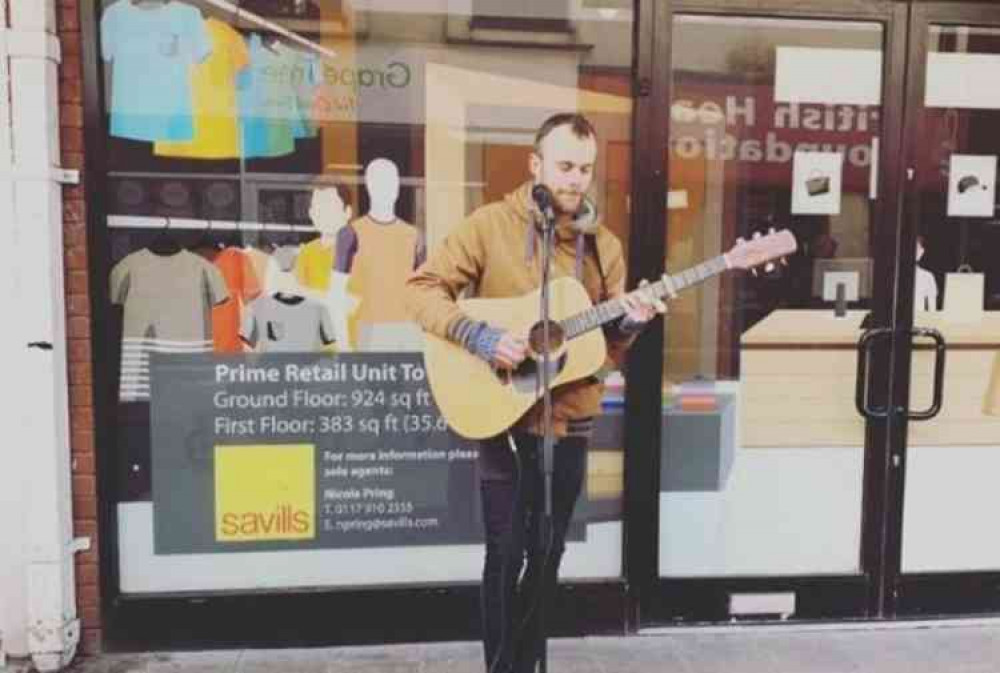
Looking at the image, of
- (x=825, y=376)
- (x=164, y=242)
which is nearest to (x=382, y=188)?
(x=164, y=242)

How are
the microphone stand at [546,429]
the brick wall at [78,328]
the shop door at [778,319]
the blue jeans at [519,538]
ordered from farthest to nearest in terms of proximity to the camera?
the shop door at [778,319], the brick wall at [78,328], the blue jeans at [519,538], the microphone stand at [546,429]

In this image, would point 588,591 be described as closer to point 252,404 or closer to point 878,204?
point 252,404

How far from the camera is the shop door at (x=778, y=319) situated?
3.80m

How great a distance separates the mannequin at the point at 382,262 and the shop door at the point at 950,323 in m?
1.93

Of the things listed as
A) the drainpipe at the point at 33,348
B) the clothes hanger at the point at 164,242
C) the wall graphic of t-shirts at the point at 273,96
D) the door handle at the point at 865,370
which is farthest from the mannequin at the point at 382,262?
the door handle at the point at 865,370

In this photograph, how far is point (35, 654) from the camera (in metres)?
3.41

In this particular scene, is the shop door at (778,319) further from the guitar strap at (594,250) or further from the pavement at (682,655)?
the guitar strap at (594,250)

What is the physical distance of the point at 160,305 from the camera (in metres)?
3.60

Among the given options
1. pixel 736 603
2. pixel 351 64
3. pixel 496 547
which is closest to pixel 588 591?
pixel 736 603

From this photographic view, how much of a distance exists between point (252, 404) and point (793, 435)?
83.5 inches

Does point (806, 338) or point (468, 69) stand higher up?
point (468, 69)

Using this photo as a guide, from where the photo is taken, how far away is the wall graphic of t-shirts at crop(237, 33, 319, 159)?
359 centimetres

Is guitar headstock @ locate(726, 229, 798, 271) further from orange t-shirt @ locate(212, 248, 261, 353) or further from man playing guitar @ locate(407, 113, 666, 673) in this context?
orange t-shirt @ locate(212, 248, 261, 353)

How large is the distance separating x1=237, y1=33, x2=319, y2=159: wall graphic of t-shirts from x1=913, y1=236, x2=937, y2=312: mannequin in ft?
7.91
